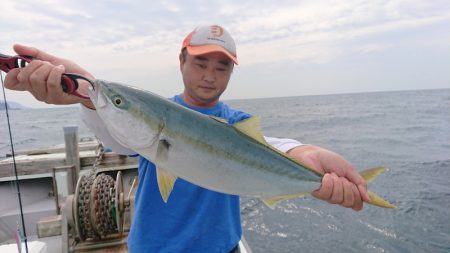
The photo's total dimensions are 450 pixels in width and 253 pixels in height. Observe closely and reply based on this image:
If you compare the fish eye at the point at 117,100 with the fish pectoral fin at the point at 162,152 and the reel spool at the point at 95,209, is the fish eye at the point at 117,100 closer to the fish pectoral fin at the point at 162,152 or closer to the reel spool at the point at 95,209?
the fish pectoral fin at the point at 162,152

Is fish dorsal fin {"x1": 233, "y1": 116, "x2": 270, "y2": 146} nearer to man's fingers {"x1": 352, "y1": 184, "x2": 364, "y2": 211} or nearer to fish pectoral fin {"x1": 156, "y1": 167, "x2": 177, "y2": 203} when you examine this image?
fish pectoral fin {"x1": 156, "y1": 167, "x2": 177, "y2": 203}

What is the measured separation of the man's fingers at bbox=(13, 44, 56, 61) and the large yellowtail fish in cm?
41

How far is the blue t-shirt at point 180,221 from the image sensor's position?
2600 millimetres

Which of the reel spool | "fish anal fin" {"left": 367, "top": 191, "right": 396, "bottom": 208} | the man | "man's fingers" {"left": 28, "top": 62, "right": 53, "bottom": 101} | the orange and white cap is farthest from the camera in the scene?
the reel spool

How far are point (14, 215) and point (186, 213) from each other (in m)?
7.29

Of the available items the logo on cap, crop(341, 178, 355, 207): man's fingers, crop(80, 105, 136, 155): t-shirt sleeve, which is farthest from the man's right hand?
crop(341, 178, 355, 207): man's fingers

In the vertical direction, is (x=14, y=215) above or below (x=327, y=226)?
above

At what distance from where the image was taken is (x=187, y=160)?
2.02 metres

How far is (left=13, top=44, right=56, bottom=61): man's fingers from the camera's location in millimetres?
1955

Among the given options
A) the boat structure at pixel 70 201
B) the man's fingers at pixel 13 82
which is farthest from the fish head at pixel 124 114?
the boat structure at pixel 70 201

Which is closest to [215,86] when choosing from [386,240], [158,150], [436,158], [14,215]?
[158,150]

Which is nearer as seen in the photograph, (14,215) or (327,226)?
(14,215)

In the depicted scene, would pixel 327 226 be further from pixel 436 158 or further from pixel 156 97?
pixel 436 158

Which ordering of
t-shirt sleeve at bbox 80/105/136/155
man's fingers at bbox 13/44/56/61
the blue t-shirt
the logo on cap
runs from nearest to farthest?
man's fingers at bbox 13/44/56/61
t-shirt sleeve at bbox 80/105/136/155
the blue t-shirt
the logo on cap
